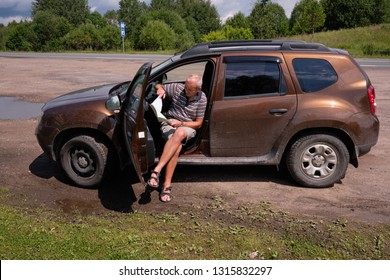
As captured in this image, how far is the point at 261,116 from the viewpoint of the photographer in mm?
4719

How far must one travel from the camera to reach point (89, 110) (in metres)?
4.80

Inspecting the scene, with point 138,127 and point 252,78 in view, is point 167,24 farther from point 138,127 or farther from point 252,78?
point 138,127

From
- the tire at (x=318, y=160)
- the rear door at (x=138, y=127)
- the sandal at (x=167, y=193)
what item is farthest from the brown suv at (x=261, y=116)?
the sandal at (x=167, y=193)

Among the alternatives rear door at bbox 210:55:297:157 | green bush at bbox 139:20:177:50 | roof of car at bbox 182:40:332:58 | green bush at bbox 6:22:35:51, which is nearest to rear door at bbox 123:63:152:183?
roof of car at bbox 182:40:332:58

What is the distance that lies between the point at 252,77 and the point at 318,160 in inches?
50.1

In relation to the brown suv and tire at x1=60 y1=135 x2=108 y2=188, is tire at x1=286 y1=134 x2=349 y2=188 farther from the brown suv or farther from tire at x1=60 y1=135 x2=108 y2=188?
tire at x1=60 y1=135 x2=108 y2=188

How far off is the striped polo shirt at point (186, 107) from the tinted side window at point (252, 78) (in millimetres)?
313

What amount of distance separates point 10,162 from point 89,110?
6.74 ft

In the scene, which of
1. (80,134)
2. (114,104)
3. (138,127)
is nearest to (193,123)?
(138,127)

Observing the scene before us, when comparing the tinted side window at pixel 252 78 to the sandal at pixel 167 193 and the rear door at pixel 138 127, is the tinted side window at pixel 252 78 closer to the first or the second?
the rear door at pixel 138 127

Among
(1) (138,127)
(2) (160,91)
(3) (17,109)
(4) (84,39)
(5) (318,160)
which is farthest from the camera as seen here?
(4) (84,39)

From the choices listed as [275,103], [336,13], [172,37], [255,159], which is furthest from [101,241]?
[336,13]

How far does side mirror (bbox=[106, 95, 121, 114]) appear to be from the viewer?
4710 millimetres

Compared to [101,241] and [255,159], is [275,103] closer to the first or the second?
→ [255,159]
